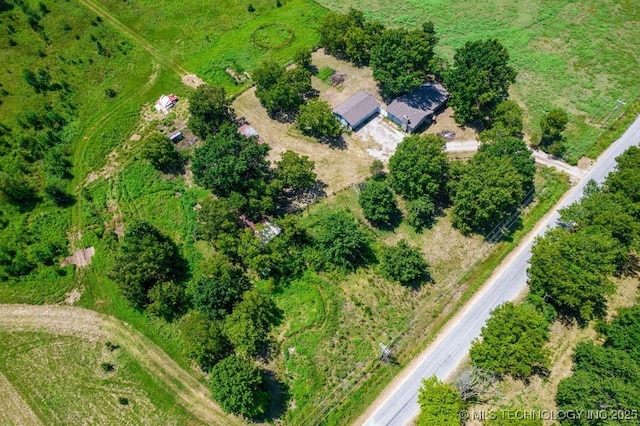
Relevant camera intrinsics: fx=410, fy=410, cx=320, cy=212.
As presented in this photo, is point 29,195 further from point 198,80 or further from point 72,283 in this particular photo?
point 198,80

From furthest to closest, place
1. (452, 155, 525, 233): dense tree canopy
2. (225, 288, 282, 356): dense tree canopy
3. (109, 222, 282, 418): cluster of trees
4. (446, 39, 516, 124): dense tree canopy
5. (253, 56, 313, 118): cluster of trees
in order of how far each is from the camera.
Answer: (253, 56, 313, 118): cluster of trees, (446, 39, 516, 124): dense tree canopy, (452, 155, 525, 233): dense tree canopy, (225, 288, 282, 356): dense tree canopy, (109, 222, 282, 418): cluster of trees

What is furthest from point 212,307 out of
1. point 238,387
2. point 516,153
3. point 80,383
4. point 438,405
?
point 516,153

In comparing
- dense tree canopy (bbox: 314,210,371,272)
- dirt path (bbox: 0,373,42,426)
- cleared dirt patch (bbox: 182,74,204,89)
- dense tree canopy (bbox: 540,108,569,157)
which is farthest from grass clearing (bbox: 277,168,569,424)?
cleared dirt patch (bbox: 182,74,204,89)

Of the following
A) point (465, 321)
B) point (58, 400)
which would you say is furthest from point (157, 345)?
point (465, 321)

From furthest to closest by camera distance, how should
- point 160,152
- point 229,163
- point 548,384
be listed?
1. point 160,152
2. point 229,163
3. point 548,384

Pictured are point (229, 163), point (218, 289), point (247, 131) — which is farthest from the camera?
point (247, 131)

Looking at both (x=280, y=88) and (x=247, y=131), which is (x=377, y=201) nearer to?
(x=247, y=131)

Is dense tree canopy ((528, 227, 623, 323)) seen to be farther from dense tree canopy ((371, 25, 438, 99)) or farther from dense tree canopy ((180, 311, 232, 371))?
dense tree canopy ((180, 311, 232, 371))
